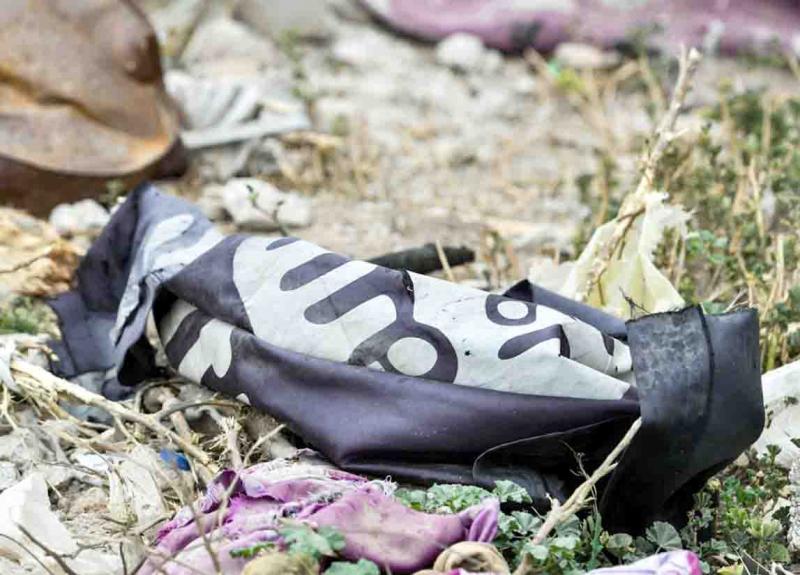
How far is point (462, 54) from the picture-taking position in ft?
18.1

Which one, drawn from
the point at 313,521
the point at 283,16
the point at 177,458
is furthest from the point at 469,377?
the point at 283,16

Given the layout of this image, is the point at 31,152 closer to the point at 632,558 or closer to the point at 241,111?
the point at 241,111

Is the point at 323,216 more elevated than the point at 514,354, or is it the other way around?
the point at 514,354

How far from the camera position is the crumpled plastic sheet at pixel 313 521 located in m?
1.62

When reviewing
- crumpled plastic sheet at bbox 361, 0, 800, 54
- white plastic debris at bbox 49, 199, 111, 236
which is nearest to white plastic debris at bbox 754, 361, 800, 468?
white plastic debris at bbox 49, 199, 111, 236

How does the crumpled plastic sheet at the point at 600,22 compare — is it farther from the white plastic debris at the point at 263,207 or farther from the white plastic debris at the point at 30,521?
the white plastic debris at the point at 30,521

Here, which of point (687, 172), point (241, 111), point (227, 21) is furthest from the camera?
point (227, 21)

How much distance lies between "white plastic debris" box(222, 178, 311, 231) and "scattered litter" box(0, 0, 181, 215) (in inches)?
12.9

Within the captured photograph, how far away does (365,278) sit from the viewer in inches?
79.3

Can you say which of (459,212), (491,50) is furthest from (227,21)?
(459,212)

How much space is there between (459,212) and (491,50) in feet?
5.88

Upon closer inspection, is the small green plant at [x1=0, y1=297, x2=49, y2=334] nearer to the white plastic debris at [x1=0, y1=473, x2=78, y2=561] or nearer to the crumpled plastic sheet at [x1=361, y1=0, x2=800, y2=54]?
the white plastic debris at [x1=0, y1=473, x2=78, y2=561]

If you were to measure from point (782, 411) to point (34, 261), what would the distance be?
1592 mm

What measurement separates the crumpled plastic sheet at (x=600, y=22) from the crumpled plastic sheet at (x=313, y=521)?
411 centimetres
